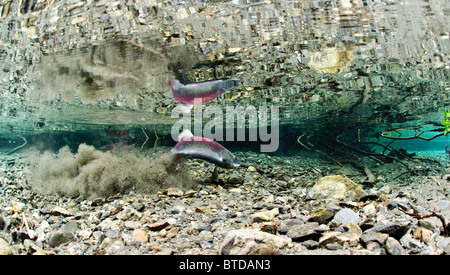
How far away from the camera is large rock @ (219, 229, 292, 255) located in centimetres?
232

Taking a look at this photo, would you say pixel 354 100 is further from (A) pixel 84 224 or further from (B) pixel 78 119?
(B) pixel 78 119

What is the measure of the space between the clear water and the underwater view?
0.05 metres

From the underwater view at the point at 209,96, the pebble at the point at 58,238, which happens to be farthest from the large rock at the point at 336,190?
the pebble at the point at 58,238

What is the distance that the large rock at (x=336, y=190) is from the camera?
5391mm

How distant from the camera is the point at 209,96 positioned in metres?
6.19

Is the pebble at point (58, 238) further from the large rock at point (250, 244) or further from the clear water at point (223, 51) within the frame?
the clear water at point (223, 51)

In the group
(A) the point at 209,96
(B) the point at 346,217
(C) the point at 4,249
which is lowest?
(B) the point at 346,217

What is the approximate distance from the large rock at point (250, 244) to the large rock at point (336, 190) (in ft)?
11.3

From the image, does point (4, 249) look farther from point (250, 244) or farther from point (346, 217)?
point (346, 217)

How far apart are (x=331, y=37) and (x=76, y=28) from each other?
7.36 meters

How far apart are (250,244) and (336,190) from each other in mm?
4024

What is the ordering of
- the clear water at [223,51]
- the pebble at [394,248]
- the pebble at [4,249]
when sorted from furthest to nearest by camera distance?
the clear water at [223,51] → the pebble at [4,249] → the pebble at [394,248]

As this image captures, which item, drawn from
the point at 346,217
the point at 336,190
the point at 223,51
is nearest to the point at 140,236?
the point at 346,217
